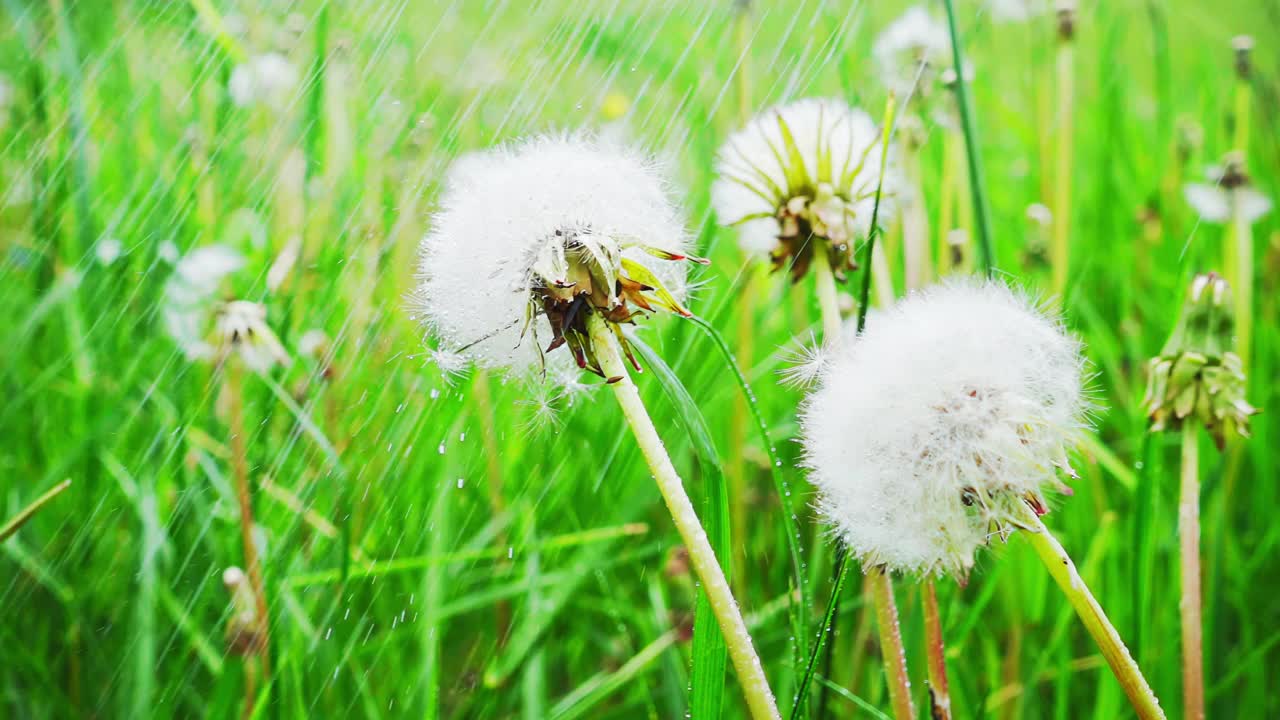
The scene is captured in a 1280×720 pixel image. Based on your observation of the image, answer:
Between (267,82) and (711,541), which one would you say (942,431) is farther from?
(267,82)

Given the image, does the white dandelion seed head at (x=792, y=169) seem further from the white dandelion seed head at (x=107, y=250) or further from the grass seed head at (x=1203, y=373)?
the white dandelion seed head at (x=107, y=250)

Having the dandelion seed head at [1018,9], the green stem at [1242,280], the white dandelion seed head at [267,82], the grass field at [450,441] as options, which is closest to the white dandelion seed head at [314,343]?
the grass field at [450,441]

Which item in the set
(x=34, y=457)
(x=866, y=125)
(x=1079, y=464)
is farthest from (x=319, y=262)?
(x=1079, y=464)

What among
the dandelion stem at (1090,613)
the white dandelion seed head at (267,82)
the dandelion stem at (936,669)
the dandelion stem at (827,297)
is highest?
the white dandelion seed head at (267,82)

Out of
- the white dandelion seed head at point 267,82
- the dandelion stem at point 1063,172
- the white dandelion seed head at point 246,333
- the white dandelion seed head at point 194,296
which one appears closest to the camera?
the white dandelion seed head at point 246,333

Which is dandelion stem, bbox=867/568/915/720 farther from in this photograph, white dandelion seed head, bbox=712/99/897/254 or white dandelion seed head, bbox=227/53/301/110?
white dandelion seed head, bbox=227/53/301/110

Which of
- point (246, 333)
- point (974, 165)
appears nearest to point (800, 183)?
point (974, 165)
